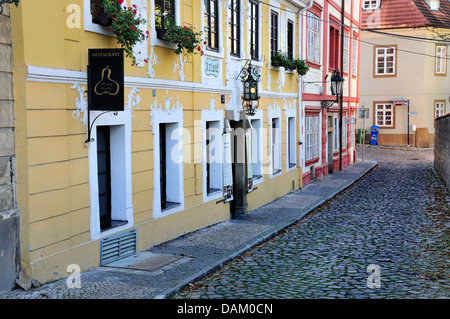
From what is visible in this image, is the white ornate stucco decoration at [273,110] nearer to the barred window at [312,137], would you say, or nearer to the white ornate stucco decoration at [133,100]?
the barred window at [312,137]

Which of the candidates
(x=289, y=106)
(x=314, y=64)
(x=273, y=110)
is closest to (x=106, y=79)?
(x=273, y=110)

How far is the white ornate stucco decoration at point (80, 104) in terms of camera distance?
802 centimetres

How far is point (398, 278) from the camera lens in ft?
27.6

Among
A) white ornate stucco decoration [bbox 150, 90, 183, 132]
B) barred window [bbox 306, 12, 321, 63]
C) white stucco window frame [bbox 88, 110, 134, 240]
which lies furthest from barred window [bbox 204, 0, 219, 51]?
barred window [bbox 306, 12, 321, 63]

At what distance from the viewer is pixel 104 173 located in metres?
9.29

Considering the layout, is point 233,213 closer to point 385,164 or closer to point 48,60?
point 48,60

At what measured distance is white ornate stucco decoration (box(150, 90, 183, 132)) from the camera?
1012cm

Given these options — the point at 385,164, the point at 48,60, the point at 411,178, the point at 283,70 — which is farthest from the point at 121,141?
the point at 385,164

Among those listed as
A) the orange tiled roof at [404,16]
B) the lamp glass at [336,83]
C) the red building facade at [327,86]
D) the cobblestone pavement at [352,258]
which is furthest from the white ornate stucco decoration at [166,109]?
the orange tiled roof at [404,16]

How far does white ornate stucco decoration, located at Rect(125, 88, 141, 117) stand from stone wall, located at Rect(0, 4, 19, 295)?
258cm

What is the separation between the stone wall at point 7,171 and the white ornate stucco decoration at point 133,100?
101 inches

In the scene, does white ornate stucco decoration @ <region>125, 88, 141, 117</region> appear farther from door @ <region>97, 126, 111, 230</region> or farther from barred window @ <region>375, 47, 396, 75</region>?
barred window @ <region>375, 47, 396, 75</region>

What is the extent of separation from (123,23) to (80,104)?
1391 millimetres

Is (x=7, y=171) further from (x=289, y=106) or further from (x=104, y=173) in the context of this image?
(x=289, y=106)
